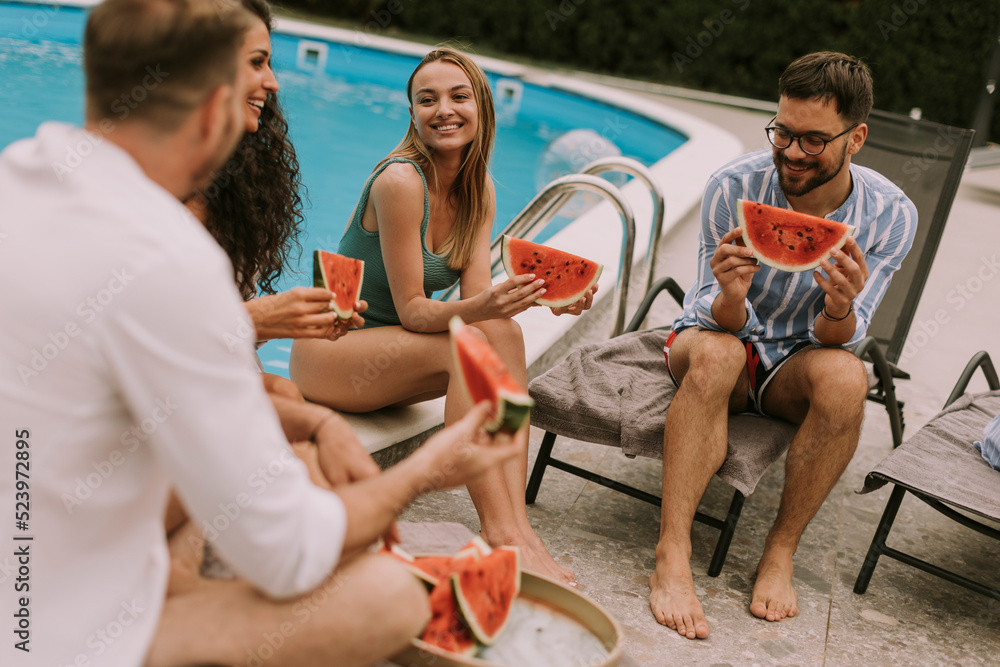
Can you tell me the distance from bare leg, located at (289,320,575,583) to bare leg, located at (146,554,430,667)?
3.88 feet

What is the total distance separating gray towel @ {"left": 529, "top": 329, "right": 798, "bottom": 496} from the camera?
2.96m

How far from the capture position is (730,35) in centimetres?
1658

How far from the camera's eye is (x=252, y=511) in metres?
1.31

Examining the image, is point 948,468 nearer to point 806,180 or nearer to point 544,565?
point 806,180

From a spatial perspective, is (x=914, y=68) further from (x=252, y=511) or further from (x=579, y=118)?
(x=252, y=511)

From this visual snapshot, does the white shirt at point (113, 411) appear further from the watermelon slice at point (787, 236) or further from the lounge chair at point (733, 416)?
the watermelon slice at point (787, 236)

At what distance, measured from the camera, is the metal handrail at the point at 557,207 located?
3746mm

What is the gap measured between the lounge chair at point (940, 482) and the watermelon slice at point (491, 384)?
1716 millimetres

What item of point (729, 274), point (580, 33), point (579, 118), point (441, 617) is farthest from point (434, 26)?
point (441, 617)
